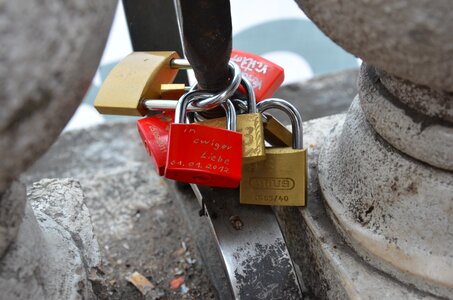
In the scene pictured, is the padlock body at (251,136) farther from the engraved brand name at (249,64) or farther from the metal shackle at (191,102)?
the engraved brand name at (249,64)

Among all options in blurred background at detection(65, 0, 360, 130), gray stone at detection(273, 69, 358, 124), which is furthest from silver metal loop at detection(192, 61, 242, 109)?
blurred background at detection(65, 0, 360, 130)

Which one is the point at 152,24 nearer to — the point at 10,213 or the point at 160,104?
the point at 160,104

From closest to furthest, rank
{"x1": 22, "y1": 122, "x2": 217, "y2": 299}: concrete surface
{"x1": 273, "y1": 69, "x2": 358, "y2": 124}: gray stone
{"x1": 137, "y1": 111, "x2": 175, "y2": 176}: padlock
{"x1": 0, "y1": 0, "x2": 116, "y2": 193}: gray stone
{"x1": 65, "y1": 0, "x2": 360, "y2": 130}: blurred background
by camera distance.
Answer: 1. {"x1": 0, "y1": 0, "x2": 116, "y2": 193}: gray stone
2. {"x1": 137, "y1": 111, "x2": 175, "y2": 176}: padlock
3. {"x1": 22, "y1": 122, "x2": 217, "y2": 299}: concrete surface
4. {"x1": 273, "y1": 69, "x2": 358, "y2": 124}: gray stone
5. {"x1": 65, "y1": 0, "x2": 360, "y2": 130}: blurred background

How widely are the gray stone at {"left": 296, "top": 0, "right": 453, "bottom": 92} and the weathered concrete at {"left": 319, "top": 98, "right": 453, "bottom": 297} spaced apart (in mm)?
159

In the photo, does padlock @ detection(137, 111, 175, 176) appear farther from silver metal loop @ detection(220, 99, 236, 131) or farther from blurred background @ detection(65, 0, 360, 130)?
blurred background @ detection(65, 0, 360, 130)

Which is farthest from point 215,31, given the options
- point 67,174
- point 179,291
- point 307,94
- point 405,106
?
point 307,94

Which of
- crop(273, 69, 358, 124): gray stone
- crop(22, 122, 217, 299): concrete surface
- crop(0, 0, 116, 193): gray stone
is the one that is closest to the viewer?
crop(0, 0, 116, 193): gray stone

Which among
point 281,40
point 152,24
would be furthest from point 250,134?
point 281,40

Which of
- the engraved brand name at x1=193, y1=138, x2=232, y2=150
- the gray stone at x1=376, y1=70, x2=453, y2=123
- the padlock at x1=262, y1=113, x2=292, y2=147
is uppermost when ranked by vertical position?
the gray stone at x1=376, y1=70, x2=453, y2=123

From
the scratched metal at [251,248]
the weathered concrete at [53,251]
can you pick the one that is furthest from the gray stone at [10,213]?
the scratched metal at [251,248]

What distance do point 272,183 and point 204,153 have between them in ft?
0.43

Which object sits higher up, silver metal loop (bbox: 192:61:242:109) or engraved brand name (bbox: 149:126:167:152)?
silver metal loop (bbox: 192:61:242:109)

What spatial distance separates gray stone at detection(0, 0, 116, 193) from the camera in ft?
1.25

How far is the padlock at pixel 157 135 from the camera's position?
2.34 feet
